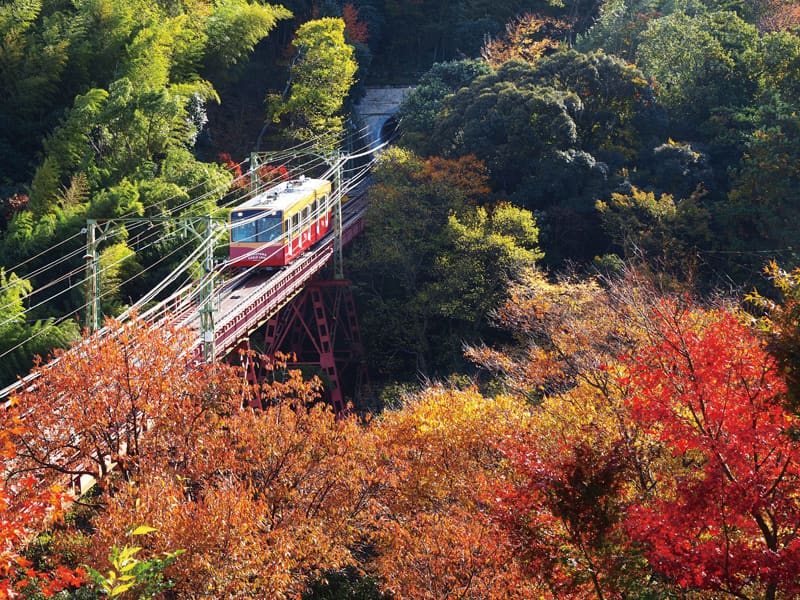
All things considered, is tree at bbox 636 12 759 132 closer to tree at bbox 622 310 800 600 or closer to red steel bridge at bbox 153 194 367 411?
red steel bridge at bbox 153 194 367 411

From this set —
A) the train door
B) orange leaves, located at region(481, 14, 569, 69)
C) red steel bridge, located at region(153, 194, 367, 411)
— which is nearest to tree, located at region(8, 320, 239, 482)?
red steel bridge, located at region(153, 194, 367, 411)

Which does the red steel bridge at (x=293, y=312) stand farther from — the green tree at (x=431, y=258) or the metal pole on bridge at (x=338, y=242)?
the green tree at (x=431, y=258)

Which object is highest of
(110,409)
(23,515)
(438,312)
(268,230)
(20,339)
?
(23,515)

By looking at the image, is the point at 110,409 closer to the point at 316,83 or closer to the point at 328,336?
the point at 328,336

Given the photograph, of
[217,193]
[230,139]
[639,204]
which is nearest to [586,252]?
[639,204]

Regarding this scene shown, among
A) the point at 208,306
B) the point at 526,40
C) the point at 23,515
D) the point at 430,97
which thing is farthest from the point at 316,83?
the point at 23,515

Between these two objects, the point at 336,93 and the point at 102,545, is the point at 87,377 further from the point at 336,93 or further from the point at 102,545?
the point at 336,93

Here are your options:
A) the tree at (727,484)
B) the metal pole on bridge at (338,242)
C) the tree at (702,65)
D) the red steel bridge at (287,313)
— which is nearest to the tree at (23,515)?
the tree at (727,484)
